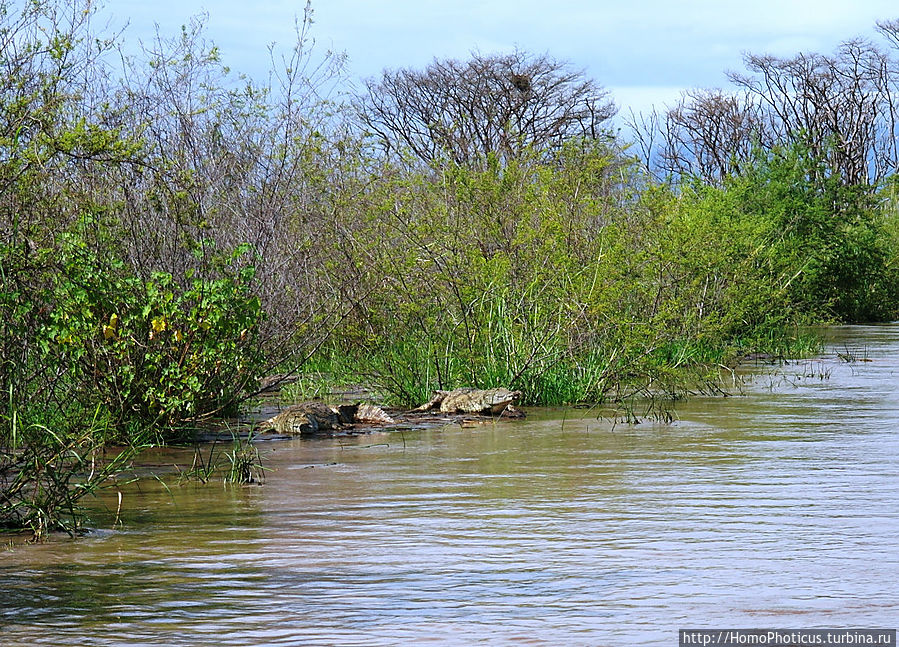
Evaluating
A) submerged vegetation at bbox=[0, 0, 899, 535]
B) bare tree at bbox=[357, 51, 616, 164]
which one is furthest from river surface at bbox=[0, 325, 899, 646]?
bare tree at bbox=[357, 51, 616, 164]

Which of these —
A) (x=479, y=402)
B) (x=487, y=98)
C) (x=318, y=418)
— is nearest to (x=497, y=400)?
(x=479, y=402)

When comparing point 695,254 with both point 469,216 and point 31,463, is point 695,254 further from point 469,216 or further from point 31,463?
point 31,463

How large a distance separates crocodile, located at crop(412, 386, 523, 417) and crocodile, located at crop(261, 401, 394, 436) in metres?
0.76

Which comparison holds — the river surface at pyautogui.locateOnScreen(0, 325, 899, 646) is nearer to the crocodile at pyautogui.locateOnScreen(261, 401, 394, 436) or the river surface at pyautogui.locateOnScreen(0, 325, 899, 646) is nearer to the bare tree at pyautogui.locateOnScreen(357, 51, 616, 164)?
the crocodile at pyautogui.locateOnScreen(261, 401, 394, 436)

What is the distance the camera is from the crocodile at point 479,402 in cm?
1223

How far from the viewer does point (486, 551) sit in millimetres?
6055

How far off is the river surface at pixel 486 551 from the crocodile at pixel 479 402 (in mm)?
2043

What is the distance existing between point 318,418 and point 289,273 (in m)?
2.13

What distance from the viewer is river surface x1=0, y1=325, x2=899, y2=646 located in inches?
189

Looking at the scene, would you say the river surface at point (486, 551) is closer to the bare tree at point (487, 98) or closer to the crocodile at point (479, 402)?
the crocodile at point (479, 402)

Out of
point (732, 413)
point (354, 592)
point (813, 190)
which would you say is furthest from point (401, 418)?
point (813, 190)

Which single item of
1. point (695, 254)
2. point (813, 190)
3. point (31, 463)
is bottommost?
point (31, 463)

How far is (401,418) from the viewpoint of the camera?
1219cm

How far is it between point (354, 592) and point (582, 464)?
3.99 meters
